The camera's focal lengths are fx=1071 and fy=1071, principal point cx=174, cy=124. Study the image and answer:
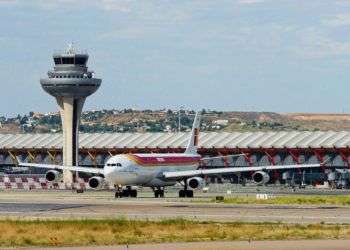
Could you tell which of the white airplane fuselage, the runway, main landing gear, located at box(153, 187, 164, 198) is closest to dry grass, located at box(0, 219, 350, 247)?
the runway

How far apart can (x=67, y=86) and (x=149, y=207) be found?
10783 centimetres

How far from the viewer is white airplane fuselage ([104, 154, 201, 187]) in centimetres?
10031

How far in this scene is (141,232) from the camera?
168 feet

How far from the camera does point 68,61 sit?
18688 cm

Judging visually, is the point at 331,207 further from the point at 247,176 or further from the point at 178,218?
the point at 247,176

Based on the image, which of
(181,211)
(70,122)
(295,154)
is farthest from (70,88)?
(181,211)

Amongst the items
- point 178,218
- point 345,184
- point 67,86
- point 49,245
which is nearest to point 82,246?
point 49,245

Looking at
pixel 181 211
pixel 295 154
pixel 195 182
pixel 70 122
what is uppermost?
pixel 70 122

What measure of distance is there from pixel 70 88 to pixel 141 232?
438ft

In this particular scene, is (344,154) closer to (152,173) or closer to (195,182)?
(195,182)

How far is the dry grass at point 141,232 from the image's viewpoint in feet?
154

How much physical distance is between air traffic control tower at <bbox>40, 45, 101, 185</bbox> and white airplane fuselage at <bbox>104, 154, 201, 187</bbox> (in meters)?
76.0

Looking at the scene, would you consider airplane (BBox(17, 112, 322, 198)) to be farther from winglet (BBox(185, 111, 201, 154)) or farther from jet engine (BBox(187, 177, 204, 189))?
winglet (BBox(185, 111, 201, 154))

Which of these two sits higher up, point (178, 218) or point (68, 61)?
point (68, 61)
